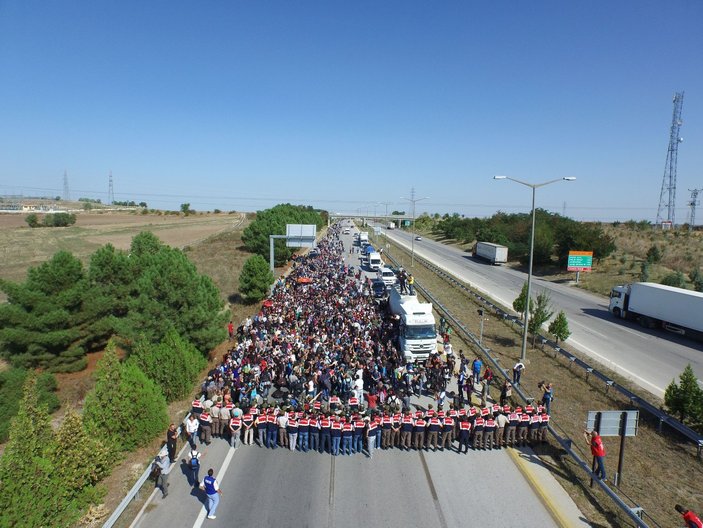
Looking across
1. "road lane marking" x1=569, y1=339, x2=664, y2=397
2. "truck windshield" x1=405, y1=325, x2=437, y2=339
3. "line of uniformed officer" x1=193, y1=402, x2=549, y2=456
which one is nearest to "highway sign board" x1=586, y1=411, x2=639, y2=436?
"line of uniformed officer" x1=193, y1=402, x2=549, y2=456

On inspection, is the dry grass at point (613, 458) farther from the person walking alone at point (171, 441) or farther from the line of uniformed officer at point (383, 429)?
the person walking alone at point (171, 441)

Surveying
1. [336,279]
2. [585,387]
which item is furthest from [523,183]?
[336,279]

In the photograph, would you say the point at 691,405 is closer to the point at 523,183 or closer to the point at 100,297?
the point at 523,183

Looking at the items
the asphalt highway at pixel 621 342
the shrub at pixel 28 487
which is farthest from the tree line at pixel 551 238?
the shrub at pixel 28 487

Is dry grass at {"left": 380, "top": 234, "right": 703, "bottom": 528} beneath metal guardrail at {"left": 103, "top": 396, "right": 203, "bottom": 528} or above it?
beneath

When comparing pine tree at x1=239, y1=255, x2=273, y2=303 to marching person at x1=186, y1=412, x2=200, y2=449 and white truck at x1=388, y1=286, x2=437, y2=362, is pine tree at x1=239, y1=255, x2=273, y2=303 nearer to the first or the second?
white truck at x1=388, y1=286, x2=437, y2=362

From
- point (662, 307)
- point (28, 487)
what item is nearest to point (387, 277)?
point (662, 307)

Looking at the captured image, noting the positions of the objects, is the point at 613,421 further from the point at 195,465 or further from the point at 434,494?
the point at 195,465
